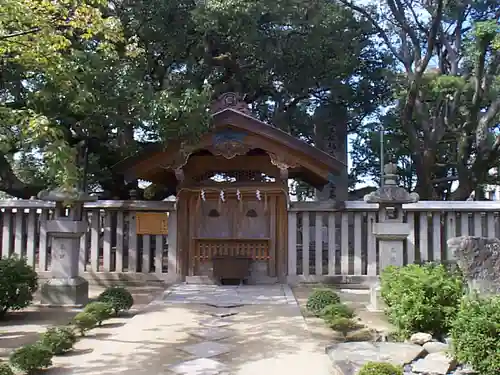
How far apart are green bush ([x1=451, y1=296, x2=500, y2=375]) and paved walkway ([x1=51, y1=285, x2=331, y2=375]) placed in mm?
1380

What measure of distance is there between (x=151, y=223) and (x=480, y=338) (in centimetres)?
855

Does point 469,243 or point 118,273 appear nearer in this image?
point 469,243

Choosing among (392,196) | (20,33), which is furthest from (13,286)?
(392,196)

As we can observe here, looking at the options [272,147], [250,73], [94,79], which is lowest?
[272,147]

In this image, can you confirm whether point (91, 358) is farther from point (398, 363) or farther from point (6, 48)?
point (6, 48)

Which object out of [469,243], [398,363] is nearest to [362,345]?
[398,363]

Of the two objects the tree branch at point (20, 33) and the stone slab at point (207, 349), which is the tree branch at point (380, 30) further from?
the stone slab at point (207, 349)

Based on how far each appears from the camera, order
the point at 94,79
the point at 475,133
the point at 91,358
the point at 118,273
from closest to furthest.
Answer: the point at 91,358
the point at 94,79
the point at 118,273
the point at 475,133

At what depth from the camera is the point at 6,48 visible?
6.28 metres

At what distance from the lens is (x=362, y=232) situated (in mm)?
11906

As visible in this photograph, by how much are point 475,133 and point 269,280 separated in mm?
8165

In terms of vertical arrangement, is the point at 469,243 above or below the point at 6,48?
below

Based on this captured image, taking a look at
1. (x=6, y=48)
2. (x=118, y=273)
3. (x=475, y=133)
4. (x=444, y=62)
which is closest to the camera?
(x=6, y=48)

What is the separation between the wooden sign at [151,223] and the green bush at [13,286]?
386 centimetres
